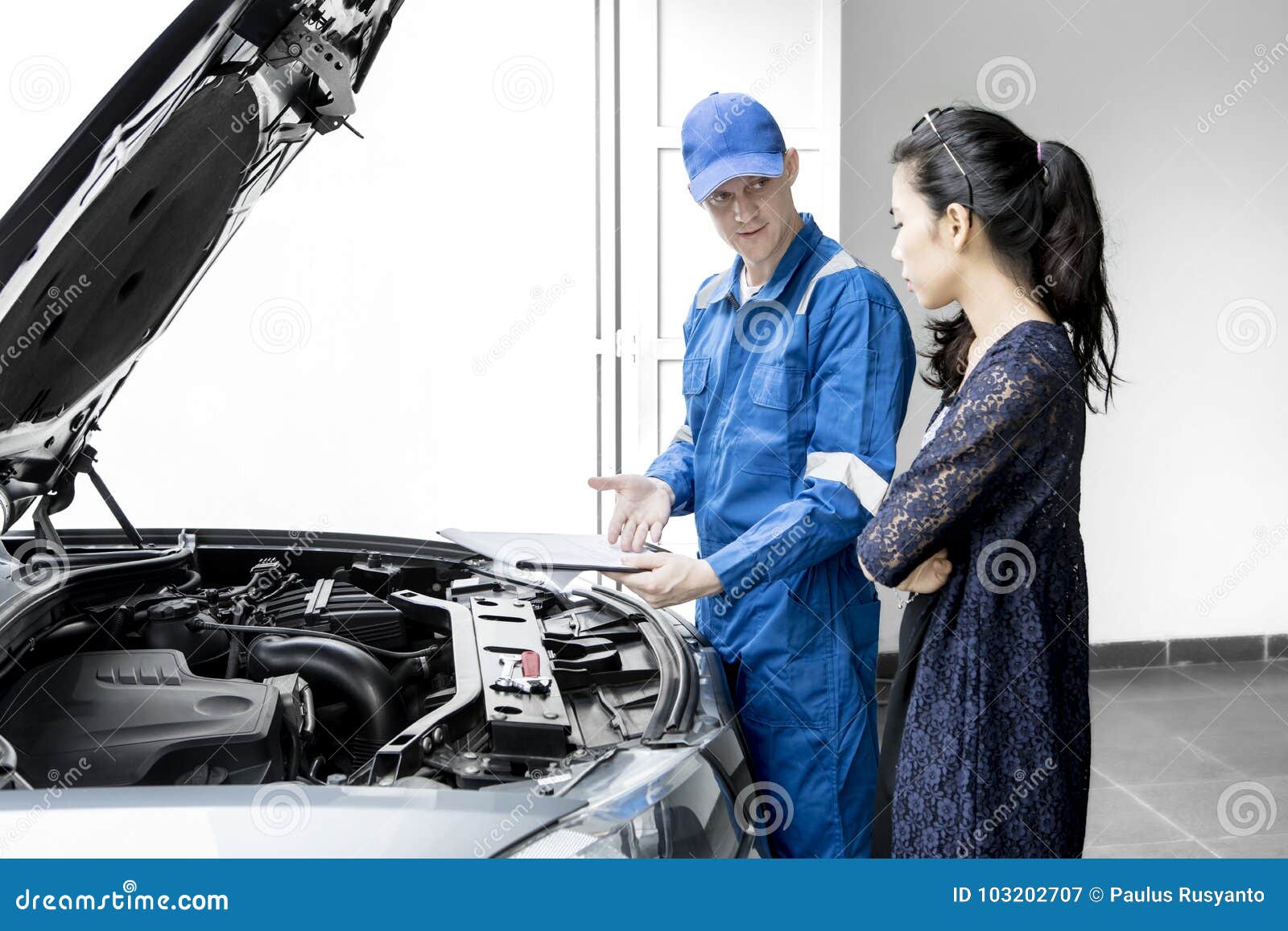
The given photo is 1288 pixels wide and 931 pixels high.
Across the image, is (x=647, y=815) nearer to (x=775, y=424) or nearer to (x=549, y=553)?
(x=549, y=553)

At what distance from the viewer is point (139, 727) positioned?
126cm

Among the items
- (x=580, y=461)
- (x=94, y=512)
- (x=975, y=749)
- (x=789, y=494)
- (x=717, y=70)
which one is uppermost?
(x=717, y=70)

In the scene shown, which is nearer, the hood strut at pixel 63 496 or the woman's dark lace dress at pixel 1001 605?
the woman's dark lace dress at pixel 1001 605

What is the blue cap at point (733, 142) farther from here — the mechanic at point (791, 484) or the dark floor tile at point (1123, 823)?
the dark floor tile at point (1123, 823)

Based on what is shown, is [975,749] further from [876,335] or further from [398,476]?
[398,476]

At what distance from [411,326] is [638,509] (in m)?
2.27

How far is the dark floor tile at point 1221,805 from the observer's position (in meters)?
2.78

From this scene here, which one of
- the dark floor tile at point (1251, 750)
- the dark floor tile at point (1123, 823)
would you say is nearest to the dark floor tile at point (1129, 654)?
the dark floor tile at point (1251, 750)

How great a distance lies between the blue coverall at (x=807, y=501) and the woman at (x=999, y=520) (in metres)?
0.25

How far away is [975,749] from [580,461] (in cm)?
285

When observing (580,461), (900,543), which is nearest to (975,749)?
(900,543)

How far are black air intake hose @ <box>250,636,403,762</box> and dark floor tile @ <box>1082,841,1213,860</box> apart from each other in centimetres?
199

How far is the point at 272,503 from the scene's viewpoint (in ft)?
12.4

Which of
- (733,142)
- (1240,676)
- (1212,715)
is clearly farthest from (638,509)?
(1240,676)
